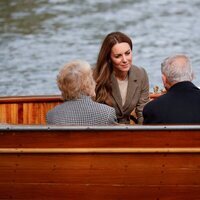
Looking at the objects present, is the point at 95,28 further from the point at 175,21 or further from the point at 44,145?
the point at 44,145

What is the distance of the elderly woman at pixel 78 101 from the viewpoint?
6.67 m

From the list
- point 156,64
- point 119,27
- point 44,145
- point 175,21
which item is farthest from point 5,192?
point 175,21

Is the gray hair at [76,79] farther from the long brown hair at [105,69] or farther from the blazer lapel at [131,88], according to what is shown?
the blazer lapel at [131,88]

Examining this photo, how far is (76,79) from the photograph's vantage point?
666 cm

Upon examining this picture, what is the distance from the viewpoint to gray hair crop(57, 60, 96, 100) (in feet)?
21.9

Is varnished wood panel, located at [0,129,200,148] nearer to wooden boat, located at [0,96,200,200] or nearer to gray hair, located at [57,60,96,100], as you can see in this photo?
wooden boat, located at [0,96,200,200]

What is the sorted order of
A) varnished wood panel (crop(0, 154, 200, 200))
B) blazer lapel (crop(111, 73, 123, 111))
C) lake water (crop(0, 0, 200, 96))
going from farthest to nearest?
lake water (crop(0, 0, 200, 96)) → blazer lapel (crop(111, 73, 123, 111)) → varnished wood panel (crop(0, 154, 200, 200))

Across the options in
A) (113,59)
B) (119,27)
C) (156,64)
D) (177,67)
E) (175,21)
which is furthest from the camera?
(175,21)

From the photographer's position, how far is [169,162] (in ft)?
22.1

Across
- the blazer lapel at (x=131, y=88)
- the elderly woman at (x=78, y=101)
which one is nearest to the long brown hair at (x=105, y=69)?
the blazer lapel at (x=131, y=88)

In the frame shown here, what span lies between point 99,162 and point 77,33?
1534cm

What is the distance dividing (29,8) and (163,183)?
17.9 meters

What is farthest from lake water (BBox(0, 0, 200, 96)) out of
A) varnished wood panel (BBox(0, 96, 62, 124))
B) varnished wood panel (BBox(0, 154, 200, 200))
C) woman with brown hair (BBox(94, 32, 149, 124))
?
varnished wood panel (BBox(0, 154, 200, 200))

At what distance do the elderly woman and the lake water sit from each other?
→ 9213mm
